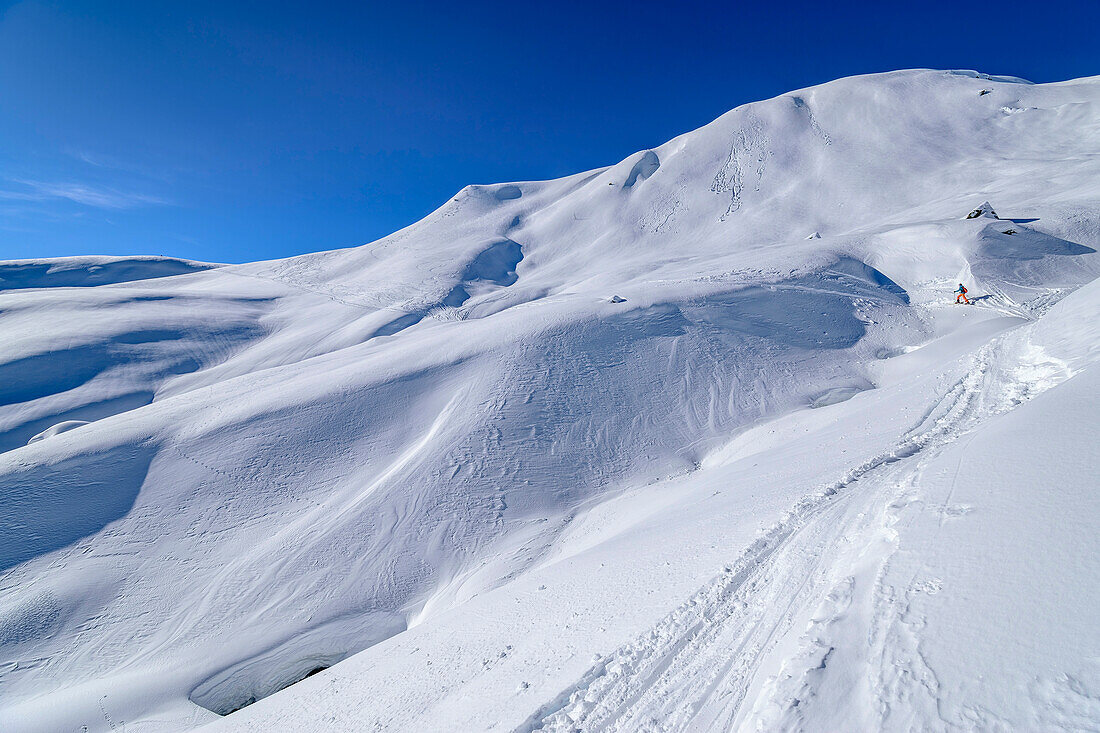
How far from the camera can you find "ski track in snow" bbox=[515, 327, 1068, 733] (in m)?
3.11

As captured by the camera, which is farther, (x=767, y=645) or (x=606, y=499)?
(x=606, y=499)

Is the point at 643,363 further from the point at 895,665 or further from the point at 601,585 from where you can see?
the point at 895,665

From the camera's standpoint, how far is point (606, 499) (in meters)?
12.1

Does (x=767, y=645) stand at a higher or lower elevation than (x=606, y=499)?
higher

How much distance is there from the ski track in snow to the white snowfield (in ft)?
0.09

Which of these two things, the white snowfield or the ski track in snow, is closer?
the ski track in snow

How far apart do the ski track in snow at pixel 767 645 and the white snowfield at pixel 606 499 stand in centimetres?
3

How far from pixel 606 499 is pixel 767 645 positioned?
8.23 metres

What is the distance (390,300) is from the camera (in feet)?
105

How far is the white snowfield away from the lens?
355cm

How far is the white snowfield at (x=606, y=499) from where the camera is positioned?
140 inches

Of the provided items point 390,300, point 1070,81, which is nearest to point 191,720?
point 390,300

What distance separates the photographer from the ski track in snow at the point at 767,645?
3.11m

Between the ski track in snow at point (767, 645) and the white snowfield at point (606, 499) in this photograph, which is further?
the white snowfield at point (606, 499)
